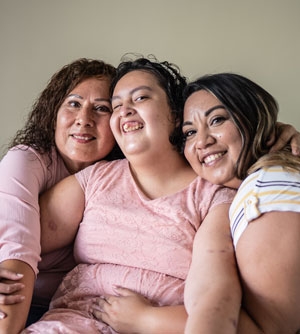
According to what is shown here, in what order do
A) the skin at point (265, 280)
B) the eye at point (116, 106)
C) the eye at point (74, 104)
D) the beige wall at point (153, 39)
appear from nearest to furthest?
A: the skin at point (265, 280) → the eye at point (116, 106) → the eye at point (74, 104) → the beige wall at point (153, 39)

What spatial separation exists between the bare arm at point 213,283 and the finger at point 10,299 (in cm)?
46

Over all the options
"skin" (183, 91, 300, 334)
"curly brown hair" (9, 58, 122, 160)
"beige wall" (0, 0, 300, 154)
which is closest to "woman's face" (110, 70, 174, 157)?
"curly brown hair" (9, 58, 122, 160)

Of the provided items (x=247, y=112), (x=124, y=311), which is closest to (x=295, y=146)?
(x=247, y=112)

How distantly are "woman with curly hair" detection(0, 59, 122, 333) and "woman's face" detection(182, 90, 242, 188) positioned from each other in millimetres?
364

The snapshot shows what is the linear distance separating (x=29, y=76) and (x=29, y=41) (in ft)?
0.61

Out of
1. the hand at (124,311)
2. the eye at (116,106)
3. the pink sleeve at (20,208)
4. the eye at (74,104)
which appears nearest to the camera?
the hand at (124,311)

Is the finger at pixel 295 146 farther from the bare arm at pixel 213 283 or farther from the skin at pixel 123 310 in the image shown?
the skin at pixel 123 310

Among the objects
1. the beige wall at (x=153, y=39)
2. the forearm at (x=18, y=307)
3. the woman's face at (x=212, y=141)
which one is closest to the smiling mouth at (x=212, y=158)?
the woman's face at (x=212, y=141)

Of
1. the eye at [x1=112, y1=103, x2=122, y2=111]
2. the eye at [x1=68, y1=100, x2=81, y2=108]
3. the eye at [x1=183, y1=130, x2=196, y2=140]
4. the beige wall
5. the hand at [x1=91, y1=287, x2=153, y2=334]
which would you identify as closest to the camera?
the hand at [x1=91, y1=287, x2=153, y2=334]

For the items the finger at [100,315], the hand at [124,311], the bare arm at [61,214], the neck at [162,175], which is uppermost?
the neck at [162,175]

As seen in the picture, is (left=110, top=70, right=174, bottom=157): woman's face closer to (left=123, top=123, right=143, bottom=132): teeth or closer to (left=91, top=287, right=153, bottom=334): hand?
(left=123, top=123, right=143, bottom=132): teeth

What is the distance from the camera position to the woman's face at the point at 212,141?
4.03ft

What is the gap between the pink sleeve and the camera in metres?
1.22

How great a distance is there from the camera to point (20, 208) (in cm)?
128
